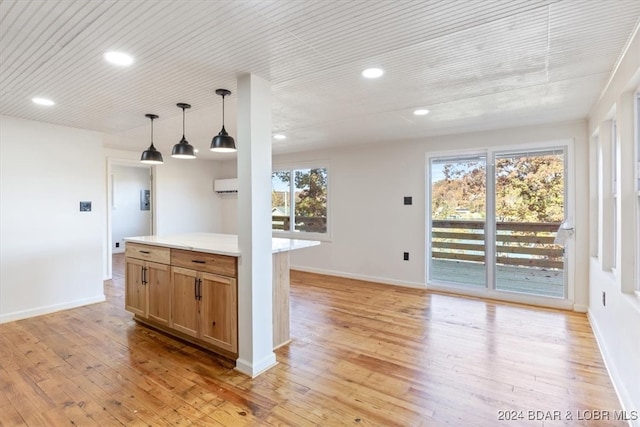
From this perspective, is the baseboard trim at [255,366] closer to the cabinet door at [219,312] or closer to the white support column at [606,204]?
the cabinet door at [219,312]

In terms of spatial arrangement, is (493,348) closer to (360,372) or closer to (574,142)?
(360,372)

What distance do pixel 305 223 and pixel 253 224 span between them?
3857 mm

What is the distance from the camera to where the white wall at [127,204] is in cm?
848

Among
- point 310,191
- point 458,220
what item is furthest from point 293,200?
point 458,220

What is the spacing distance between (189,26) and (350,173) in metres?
4.06

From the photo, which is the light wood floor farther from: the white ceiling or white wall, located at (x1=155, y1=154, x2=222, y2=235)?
white wall, located at (x1=155, y1=154, x2=222, y2=235)

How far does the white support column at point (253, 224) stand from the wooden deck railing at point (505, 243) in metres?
3.21

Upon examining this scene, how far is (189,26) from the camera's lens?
182 cm

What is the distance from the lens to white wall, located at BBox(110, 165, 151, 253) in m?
8.48

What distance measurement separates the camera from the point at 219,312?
106 inches

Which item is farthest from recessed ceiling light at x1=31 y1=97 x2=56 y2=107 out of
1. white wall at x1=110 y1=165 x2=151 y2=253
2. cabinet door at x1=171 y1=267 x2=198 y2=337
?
white wall at x1=110 y1=165 x2=151 y2=253

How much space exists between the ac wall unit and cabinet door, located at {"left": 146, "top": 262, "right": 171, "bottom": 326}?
160 inches

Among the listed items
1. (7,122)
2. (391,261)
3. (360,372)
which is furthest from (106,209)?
(360,372)

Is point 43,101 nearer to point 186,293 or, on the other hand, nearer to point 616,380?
point 186,293
